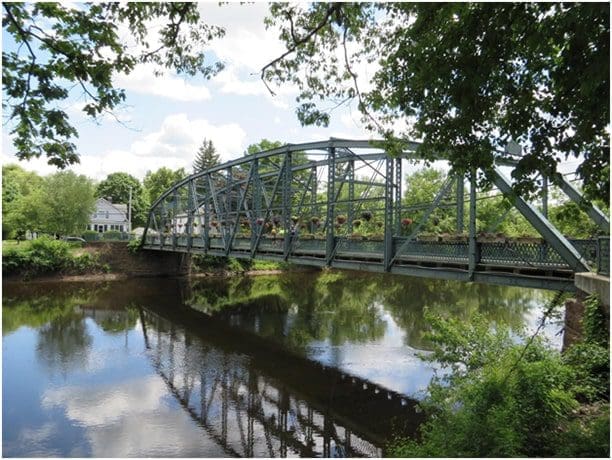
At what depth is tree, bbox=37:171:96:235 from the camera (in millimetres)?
42000

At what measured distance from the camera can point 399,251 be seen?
1337 cm

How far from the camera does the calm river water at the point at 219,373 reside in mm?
10617

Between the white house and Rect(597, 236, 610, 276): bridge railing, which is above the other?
the white house

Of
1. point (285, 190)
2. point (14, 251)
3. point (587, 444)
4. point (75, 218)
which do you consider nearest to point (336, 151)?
point (285, 190)

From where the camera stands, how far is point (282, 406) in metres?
12.3

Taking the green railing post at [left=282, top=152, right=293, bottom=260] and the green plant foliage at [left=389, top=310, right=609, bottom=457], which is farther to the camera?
the green railing post at [left=282, top=152, right=293, bottom=260]

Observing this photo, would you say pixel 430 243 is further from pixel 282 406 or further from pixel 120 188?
pixel 120 188

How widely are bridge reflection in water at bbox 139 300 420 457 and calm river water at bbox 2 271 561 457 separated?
0.04 m

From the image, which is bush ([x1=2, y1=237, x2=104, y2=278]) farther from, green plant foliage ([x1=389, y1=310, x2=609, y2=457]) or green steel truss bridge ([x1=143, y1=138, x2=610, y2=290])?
green plant foliage ([x1=389, y1=310, x2=609, y2=457])

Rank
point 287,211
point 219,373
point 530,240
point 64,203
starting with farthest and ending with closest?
point 64,203, point 287,211, point 219,373, point 530,240

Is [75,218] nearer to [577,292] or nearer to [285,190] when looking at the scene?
[285,190]

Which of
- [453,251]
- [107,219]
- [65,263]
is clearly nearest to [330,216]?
[453,251]

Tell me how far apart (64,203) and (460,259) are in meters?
40.0

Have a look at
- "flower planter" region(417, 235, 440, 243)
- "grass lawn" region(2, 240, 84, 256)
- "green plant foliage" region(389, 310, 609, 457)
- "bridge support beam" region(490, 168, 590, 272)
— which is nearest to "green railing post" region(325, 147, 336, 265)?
"flower planter" region(417, 235, 440, 243)
